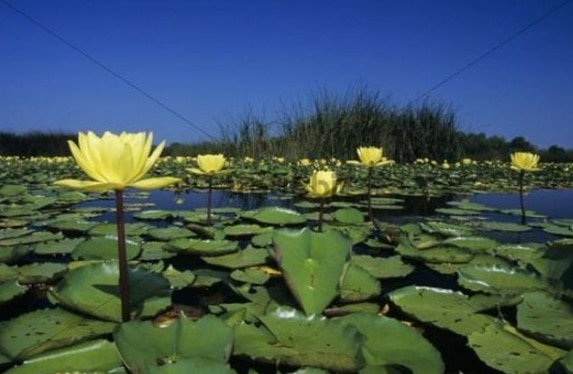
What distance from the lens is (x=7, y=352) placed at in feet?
2.87

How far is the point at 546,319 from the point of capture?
3.38ft

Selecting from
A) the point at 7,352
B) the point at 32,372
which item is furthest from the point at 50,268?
the point at 32,372

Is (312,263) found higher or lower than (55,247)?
higher

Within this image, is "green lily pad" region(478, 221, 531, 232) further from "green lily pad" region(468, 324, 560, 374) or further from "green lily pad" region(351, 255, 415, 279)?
"green lily pad" region(468, 324, 560, 374)

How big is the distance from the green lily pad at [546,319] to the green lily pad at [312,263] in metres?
0.42

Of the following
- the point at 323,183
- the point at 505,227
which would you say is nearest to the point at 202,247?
the point at 323,183

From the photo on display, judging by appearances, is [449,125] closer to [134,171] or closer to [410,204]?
[410,204]

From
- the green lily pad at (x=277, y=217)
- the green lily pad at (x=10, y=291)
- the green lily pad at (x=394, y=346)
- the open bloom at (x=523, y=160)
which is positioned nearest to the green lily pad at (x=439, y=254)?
the green lily pad at (x=277, y=217)

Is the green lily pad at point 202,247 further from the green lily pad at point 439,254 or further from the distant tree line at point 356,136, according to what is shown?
the distant tree line at point 356,136

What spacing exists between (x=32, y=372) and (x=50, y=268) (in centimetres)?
77

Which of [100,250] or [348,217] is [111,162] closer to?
[100,250]

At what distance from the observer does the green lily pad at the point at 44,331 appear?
33.8 inches

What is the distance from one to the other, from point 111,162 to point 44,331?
398 millimetres

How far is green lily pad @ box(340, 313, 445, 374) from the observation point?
86 cm
